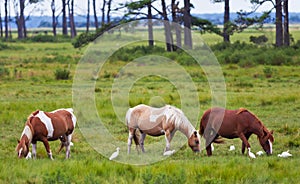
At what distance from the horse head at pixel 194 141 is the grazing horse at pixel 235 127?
7.1 inches

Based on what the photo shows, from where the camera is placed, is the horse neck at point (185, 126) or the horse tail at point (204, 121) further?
the horse tail at point (204, 121)

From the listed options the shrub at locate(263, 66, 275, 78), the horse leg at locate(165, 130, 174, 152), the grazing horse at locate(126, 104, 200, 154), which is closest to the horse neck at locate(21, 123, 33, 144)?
the grazing horse at locate(126, 104, 200, 154)

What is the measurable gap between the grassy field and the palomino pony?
278mm

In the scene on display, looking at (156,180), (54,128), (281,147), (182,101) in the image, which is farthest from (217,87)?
(156,180)

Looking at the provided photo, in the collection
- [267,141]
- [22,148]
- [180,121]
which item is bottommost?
[267,141]

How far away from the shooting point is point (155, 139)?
1335 centimetres

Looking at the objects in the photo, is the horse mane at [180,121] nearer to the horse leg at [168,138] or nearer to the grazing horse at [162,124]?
the grazing horse at [162,124]

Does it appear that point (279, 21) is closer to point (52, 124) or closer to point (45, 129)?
point (52, 124)

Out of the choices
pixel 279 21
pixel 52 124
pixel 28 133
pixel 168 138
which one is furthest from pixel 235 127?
pixel 279 21

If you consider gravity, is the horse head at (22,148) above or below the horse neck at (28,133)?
below

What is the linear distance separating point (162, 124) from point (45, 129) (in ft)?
7.44

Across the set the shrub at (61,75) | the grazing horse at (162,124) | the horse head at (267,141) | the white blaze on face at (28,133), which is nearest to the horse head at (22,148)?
the white blaze on face at (28,133)

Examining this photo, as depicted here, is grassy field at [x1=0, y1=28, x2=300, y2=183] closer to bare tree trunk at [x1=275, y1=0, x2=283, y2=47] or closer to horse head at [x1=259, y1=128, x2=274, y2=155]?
horse head at [x1=259, y1=128, x2=274, y2=155]

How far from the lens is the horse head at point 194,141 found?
11141 mm
